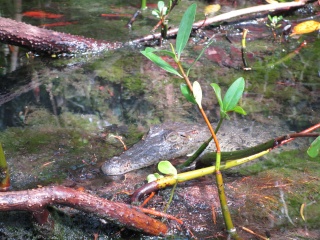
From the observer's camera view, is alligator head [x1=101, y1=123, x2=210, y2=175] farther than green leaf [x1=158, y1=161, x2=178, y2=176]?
Yes

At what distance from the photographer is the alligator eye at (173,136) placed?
3145 millimetres

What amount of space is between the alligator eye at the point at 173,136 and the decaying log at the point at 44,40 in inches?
74.7

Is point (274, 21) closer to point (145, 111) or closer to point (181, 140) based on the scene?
point (145, 111)

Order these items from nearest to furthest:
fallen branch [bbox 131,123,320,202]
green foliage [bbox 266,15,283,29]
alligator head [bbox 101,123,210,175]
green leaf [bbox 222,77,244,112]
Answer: green leaf [bbox 222,77,244,112] < fallen branch [bbox 131,123,320,202] < alligator head [bbox 101,123,210,175] < green foliage [bbox 266,15,283,29]

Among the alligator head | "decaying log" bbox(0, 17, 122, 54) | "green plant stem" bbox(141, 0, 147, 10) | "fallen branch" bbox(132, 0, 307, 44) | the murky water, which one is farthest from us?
"green plant stem" bbox(141, 0, 147, 10)

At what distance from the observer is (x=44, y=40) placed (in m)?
4.41

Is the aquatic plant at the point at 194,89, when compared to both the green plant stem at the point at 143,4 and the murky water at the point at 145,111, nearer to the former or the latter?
the murky water at the point at 145,111

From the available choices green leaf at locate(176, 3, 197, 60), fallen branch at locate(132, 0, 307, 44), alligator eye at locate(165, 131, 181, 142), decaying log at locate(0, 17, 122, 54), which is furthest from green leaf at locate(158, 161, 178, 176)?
fallen branch at locate(132, 0, 307, 44)

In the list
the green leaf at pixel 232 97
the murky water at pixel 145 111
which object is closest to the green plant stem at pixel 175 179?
the murky water at pixel 145 111

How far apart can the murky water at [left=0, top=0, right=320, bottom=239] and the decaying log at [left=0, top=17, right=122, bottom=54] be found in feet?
0.40

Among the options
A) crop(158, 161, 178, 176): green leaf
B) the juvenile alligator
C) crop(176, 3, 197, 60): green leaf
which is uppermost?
crop(176, 3, 197, 60): green leaf

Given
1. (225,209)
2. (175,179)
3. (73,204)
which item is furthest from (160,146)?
(73,204)

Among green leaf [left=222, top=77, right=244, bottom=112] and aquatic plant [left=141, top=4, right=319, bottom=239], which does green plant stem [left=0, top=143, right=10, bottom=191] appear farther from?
green leaf [left=222, top=77, right=244, bottom=112]

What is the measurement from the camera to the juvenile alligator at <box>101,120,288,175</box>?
2.88 metres
